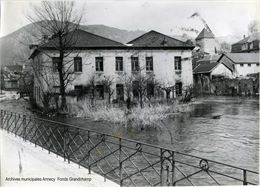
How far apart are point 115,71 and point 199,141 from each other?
421 centimetres

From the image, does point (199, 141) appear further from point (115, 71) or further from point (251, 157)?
point (115, 71)

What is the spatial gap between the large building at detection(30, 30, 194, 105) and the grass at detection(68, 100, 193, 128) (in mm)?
869

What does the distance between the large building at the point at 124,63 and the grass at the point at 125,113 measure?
869 millimetres

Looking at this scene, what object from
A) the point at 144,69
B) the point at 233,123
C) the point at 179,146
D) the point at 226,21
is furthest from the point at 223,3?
the point at 144,69

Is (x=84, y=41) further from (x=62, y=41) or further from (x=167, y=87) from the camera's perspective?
(x=167, y=87)

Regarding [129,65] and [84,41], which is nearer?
[84,41]

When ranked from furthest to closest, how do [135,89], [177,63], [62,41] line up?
1. [177,63]
2. [135,89]
3. [62,41]

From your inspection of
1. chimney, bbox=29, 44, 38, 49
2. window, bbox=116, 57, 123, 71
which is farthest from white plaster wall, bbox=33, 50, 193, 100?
chimney, bbox=29, 44, 38, 49

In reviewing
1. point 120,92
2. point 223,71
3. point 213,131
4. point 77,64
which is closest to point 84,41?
point 77,64

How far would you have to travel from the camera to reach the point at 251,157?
12.3 ft

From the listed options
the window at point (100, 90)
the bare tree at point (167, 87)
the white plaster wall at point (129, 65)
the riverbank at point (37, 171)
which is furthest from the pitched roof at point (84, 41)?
the riverbank at point (37, 171)

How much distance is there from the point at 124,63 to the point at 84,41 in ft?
3.59

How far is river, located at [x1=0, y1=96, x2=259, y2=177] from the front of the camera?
3949 millimetres

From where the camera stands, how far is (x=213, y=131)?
5027 millimetres
